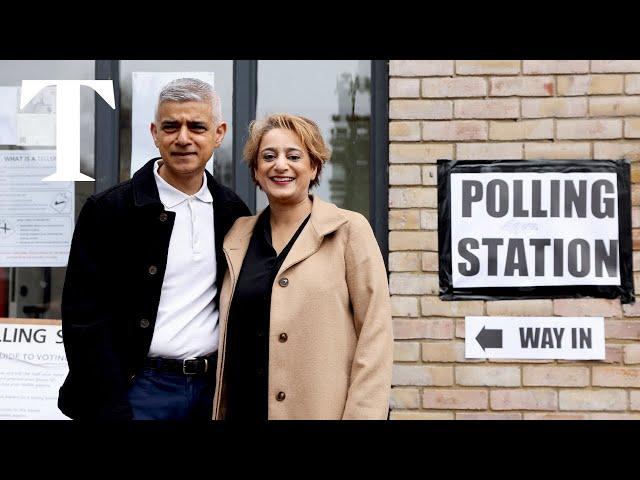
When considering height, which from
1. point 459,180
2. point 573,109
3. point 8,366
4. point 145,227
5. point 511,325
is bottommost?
point 8,366

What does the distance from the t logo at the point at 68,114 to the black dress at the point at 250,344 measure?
172cm

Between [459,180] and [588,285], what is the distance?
782 millimetres

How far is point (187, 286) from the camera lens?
2.60 meters

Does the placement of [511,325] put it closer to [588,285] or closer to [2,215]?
[588,285]

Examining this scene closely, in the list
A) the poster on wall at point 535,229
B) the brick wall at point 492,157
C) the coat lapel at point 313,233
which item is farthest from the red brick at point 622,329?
the coat lapel at point 313,233

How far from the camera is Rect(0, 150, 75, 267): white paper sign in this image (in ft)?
12.6

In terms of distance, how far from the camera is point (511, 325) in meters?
3.59

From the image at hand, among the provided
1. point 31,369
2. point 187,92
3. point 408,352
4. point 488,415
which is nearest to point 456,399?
point 488,415

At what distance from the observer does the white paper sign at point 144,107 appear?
12.7 ft

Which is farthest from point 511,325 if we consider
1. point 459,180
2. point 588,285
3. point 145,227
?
point 145,227

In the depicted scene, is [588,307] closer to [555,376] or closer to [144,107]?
[555,376]

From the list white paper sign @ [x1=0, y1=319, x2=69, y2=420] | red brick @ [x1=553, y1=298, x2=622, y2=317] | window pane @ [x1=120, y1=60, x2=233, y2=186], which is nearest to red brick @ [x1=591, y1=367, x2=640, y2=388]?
red brick @ [x1=553, y1=298, x2=622, y2=317]

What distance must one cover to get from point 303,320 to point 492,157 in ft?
5.21
